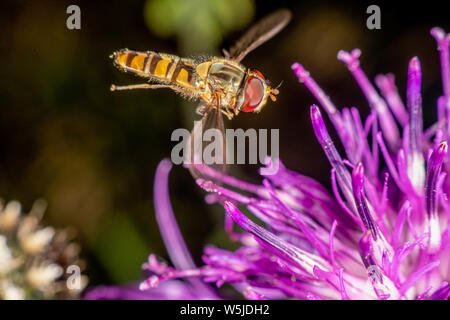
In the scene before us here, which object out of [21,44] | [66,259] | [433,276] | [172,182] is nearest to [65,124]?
[21,44]

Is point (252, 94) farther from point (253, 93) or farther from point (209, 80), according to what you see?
point (209, 80)

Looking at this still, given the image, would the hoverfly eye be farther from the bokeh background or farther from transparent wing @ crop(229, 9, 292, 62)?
the bokeh background

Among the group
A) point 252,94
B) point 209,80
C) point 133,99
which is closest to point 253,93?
point 252,94

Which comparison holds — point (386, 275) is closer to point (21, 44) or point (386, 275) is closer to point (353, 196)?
point (353, 196)

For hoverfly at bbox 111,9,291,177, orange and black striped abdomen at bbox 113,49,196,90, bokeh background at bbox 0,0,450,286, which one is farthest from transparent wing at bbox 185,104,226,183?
bokeh background at bbox 0,0,450,286

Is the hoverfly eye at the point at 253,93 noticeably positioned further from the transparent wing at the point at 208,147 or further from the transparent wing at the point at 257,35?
the transparent wing at the point at 257,35

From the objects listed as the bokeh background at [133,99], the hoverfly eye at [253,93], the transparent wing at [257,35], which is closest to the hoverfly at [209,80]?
the hoverfly eye at [253,93]
